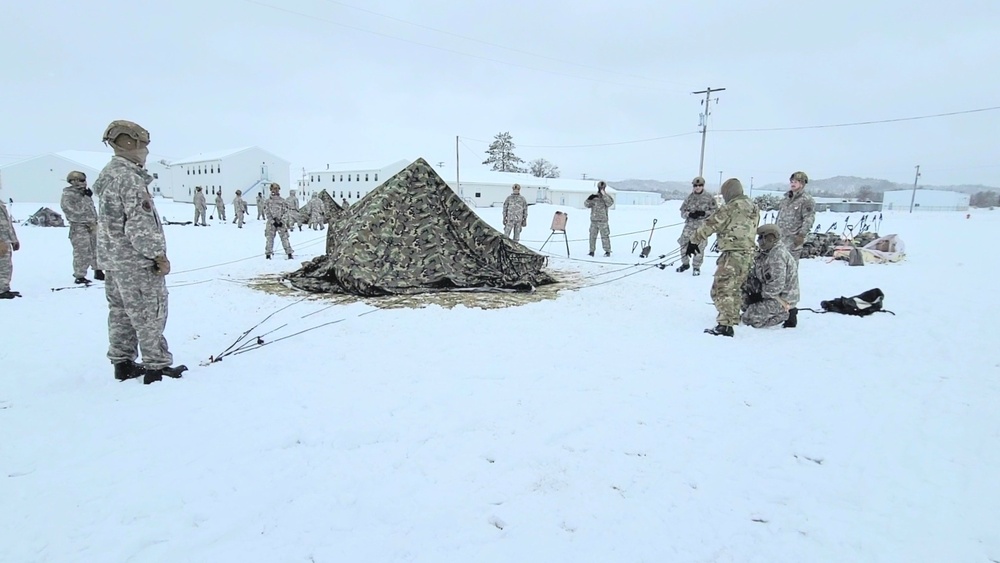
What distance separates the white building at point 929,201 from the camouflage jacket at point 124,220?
64.2m

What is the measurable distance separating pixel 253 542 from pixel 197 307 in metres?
5.38

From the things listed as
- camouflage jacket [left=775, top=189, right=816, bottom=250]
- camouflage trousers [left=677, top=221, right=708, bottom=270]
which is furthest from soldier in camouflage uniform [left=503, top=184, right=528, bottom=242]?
camouflage jacket [left=775, top=189, right=816, bottom=250]

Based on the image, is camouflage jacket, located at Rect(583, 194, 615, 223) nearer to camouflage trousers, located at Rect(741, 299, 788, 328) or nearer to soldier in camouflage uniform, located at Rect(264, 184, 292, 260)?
camouflage trousers, located at Rect(741, 299, 788, 328)

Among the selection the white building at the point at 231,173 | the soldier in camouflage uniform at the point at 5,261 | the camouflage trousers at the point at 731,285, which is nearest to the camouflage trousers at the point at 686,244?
the camouflage trousers at the point at 731,285

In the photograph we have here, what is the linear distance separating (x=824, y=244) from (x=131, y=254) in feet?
47.0

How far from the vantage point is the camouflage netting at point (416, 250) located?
7547mm

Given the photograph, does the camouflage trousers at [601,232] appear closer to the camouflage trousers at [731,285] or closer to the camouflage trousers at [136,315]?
the camouflage trousers at [731,285]

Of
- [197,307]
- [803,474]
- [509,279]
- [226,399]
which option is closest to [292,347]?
[226,399]

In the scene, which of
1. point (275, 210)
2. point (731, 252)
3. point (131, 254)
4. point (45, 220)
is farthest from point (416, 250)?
point (45, 220)

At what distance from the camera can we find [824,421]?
3.42m

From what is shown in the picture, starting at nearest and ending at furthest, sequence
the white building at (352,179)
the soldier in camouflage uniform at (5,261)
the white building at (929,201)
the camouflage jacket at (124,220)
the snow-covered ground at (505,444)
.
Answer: the snow-covered ground at (505,444)
the camouflage jacket at (124,220)
the soldier in camouflage uniform at (5,261)
the white building at (352,179)
the white building at (929,201)

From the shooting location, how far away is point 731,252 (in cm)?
573

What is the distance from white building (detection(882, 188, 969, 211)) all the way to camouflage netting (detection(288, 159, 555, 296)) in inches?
2328

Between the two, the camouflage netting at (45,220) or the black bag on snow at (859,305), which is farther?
the camouflage netting at (45,220)
